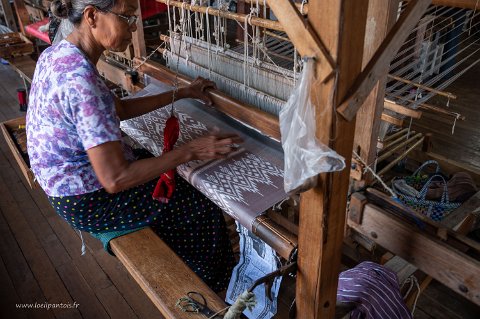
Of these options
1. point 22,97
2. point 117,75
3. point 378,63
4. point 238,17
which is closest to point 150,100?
point 238,17

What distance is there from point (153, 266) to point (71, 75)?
2.57ft

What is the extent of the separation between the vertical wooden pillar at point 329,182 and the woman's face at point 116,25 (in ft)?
2.50

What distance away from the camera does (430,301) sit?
2.57 meters

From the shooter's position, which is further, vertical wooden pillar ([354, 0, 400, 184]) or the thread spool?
the thread spool

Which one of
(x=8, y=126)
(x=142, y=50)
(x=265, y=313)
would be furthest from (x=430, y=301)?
(x=8, y=126)

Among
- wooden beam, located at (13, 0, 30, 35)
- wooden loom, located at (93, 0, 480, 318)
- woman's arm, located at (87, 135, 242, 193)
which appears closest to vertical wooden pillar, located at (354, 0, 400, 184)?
wooden loom, located at (93, 0, 480, 318)

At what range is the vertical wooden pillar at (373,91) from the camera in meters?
1.29

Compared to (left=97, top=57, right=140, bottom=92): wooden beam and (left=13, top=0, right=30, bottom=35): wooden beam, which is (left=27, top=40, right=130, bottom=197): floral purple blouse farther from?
(left=13, top=0, right=30, bottom=35): wooden beam

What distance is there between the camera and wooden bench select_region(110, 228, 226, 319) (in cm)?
154

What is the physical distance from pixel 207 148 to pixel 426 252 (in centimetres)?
83

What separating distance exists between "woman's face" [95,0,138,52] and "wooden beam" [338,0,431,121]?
33.8 inches

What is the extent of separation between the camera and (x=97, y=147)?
139 cm

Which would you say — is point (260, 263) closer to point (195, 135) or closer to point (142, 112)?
point (195, 135)

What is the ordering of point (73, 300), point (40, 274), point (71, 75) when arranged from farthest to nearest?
point (40, 274), point (73, 300), point (71, 75)
